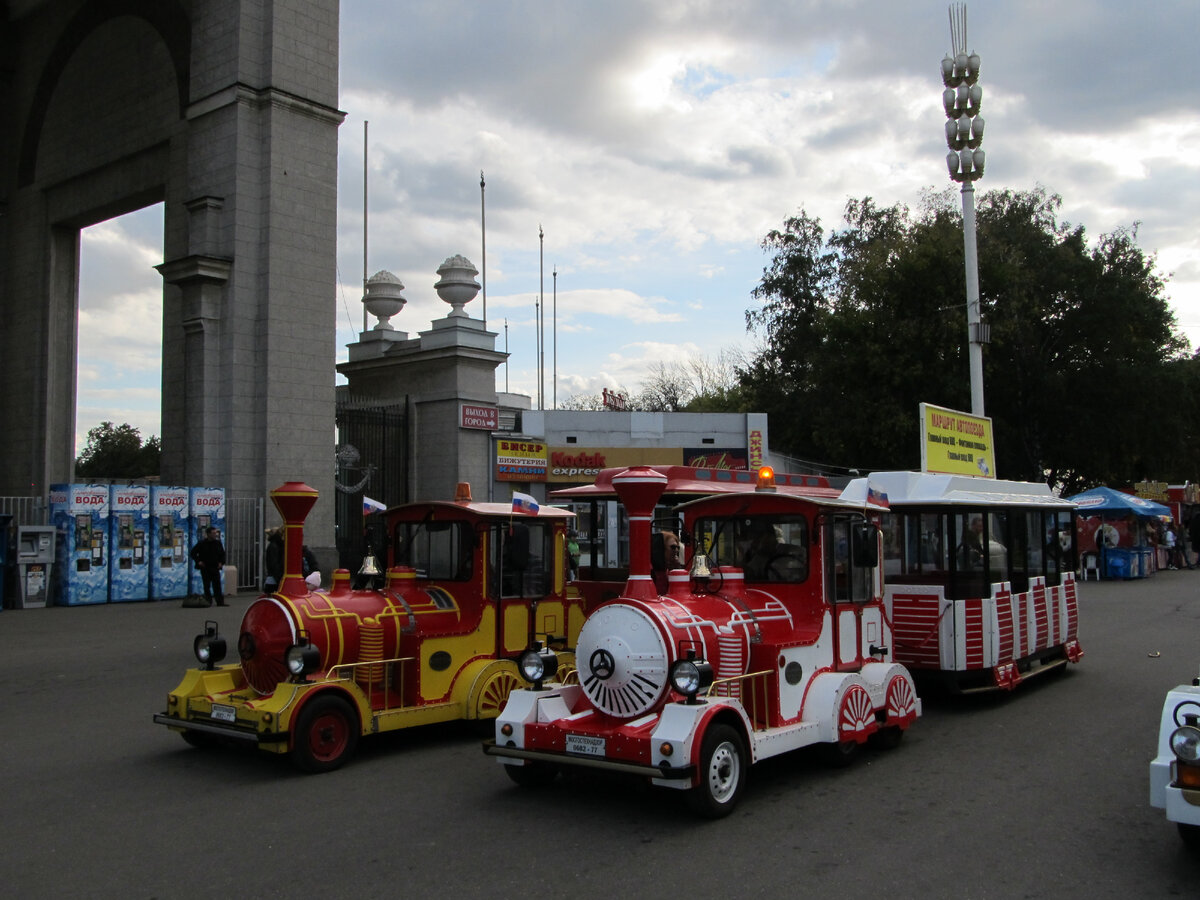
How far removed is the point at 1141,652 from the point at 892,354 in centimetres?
2265

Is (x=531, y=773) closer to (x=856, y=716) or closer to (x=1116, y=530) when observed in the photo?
(x=856, y=716)

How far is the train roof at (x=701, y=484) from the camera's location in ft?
38.2

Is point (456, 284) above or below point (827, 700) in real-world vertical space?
above

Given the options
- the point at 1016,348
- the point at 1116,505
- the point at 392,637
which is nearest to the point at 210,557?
the point at 392,637

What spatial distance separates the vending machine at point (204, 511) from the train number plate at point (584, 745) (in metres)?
14.7

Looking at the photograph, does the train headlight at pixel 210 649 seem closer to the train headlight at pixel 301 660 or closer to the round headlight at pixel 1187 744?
the train headlight at pixel 301 660

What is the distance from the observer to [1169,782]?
5.01m

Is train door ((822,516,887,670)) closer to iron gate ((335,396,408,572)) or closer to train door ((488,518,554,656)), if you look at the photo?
train door ((488,518,554,656))

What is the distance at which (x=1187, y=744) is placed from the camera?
4.86 meters

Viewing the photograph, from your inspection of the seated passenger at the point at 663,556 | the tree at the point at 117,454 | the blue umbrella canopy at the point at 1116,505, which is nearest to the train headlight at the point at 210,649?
the seated passenger at the point at 663,556

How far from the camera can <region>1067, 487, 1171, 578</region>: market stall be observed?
28.0 m

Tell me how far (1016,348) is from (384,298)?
23247mm

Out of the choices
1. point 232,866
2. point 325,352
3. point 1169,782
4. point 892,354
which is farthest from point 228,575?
point 892,354

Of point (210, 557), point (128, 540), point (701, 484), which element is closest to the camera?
point (701, 484)
